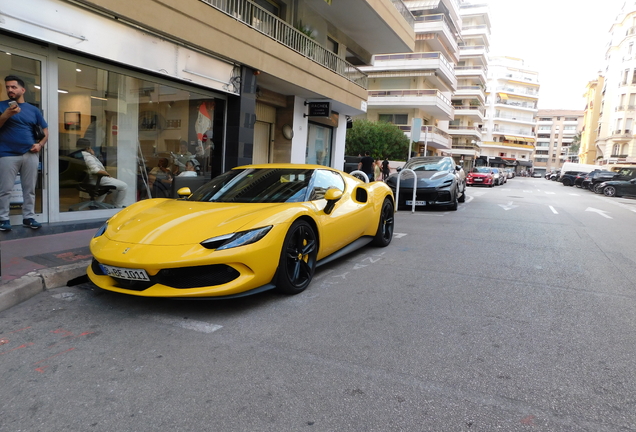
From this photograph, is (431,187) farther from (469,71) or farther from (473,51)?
(473,51)

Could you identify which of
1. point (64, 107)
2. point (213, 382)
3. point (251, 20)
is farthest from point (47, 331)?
point (251, 20)

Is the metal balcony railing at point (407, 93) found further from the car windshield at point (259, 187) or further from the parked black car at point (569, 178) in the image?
the car windshield at point (259, 187)

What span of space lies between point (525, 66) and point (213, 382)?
346ft

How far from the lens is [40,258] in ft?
15.7

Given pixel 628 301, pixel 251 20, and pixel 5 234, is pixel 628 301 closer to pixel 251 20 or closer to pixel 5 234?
pixel 5 234

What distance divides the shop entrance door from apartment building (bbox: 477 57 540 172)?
279 feet

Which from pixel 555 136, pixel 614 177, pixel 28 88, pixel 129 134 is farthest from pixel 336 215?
pixel 555 136

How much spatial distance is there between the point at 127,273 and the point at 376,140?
30.2 meters

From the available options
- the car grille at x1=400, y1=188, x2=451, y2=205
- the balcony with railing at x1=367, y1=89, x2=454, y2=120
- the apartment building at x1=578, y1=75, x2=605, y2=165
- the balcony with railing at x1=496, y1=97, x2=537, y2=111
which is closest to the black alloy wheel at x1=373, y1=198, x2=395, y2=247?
the car grille at x1=400, y1=188, x2=451, y2=205

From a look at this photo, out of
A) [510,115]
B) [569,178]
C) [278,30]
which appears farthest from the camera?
[510,115]

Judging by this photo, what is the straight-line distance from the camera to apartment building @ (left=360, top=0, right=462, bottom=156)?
39.3 m

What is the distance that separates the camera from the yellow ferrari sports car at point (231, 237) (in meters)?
3.44

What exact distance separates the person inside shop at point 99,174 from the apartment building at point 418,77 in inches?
1298

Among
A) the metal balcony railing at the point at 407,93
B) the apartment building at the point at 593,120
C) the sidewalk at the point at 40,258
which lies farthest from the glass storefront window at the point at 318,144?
the apartment building at the point at 593,120
